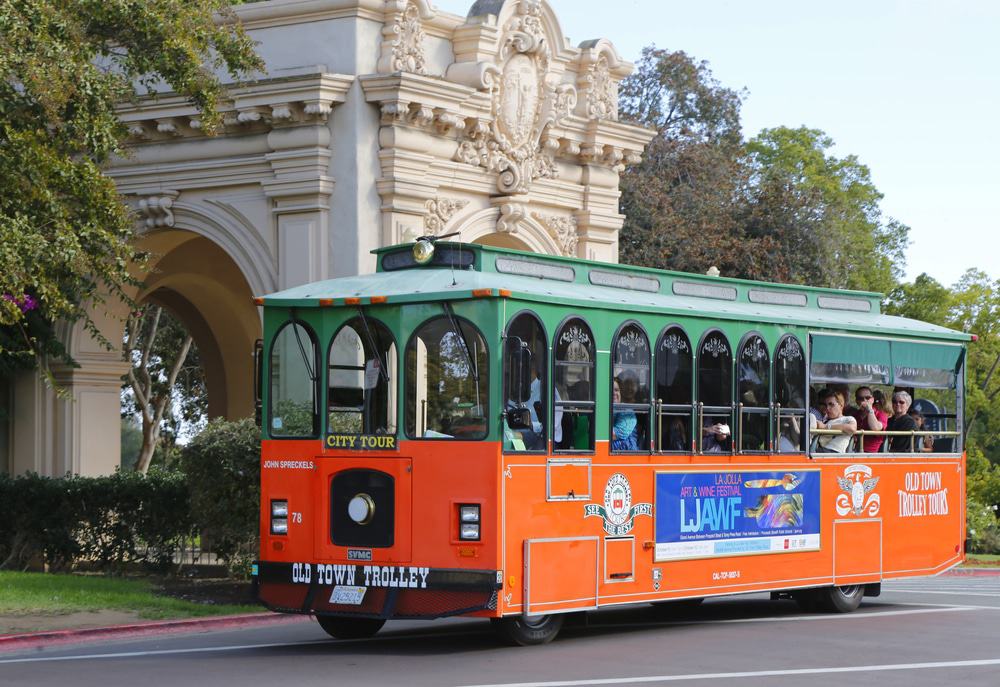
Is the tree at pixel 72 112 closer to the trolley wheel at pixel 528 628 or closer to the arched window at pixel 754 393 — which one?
the trolley wheel at pixel 528 628

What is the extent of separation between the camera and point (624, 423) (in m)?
14.7

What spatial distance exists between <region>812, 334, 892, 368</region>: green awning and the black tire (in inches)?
95.7

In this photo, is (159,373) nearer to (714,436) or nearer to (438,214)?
(438,214)

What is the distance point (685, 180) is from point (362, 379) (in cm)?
3768

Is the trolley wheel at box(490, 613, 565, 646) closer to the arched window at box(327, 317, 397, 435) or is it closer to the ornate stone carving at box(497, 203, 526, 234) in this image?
the arched window at box(327, 317, 397, 435)

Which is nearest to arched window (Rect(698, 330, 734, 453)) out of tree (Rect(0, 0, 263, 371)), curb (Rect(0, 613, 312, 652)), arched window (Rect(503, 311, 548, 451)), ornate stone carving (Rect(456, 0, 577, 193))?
arched window (Rect(503, 311, 548, 451))

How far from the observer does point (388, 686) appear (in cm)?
1156

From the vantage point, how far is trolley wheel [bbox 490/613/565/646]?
13.8m

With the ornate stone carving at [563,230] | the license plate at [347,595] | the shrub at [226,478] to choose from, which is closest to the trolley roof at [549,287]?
the license plate at [347,595]

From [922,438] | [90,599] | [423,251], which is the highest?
[423,251]

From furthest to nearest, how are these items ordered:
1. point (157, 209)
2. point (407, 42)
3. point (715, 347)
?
point (157, 209) → point (407, 42) → point (715, 347)

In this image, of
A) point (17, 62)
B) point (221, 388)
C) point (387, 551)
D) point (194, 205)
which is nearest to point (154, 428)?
point (221, 388)

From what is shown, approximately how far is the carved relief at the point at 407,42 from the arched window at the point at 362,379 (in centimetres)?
886

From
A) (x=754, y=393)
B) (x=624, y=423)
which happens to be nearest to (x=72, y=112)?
(x=624, y=423)
